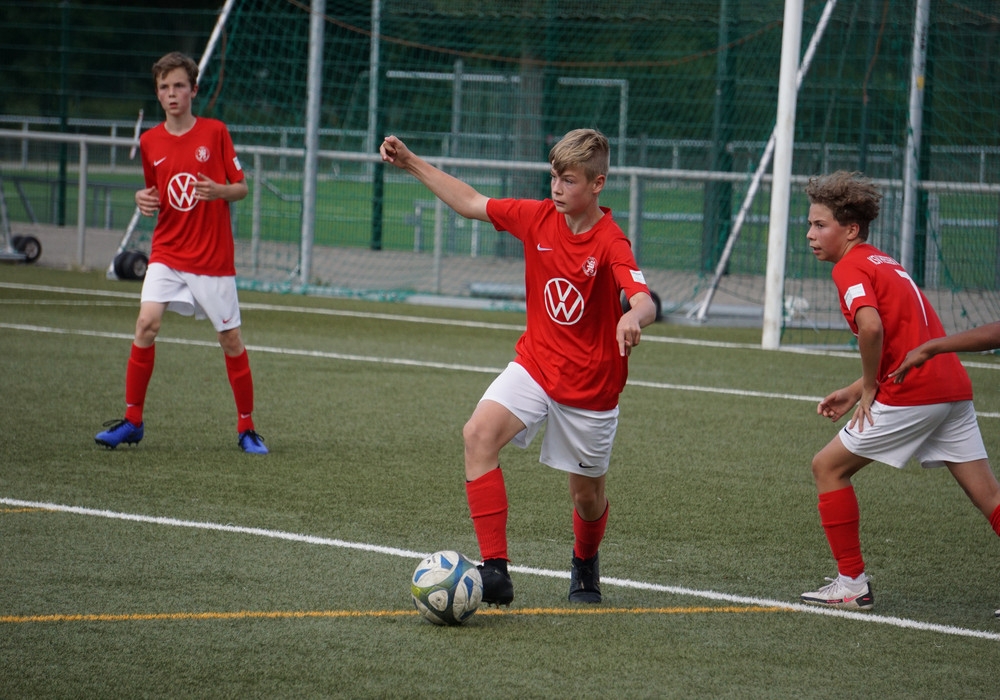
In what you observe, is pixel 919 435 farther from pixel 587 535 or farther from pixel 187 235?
pixel 187 235

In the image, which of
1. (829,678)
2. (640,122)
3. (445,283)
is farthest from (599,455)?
(640,122)

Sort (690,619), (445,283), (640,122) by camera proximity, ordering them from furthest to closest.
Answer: (640,122) < (445,283) < (690,619)

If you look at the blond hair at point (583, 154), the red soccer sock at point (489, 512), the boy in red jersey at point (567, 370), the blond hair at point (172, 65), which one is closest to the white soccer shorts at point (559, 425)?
the boy in red jersey at point (567, 370)

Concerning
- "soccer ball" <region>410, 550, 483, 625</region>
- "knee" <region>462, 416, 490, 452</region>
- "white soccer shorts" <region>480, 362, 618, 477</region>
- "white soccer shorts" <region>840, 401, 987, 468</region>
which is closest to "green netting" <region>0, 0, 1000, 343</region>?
"white soccer shorts" <region>840, 401, 987, 468</region>

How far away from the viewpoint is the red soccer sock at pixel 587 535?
430 cm

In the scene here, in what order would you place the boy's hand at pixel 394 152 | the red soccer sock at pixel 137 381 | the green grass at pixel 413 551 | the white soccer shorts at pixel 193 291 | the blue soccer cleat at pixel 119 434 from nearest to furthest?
1. the green grass at pixel 413 551
2. the boy's hand at pixel 394 152
3. the blue soccer cleat at pixel 119 434
4. the red soccer sock at pixel 137 381
5. the white soccer shorts at pixel 193 291

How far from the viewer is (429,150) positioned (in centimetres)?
1906

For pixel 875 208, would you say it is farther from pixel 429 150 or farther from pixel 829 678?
pixel 429 150

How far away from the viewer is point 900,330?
4.24 m

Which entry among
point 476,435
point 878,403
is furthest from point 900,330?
point 476,435

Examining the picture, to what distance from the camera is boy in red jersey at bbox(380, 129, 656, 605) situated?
4.12m

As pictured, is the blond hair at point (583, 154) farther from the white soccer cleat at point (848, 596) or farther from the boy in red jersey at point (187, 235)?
the boy in red jersey at point (187, 235)

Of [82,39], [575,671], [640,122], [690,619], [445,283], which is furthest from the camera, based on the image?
[82,39]

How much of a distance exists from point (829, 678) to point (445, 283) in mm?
11809
